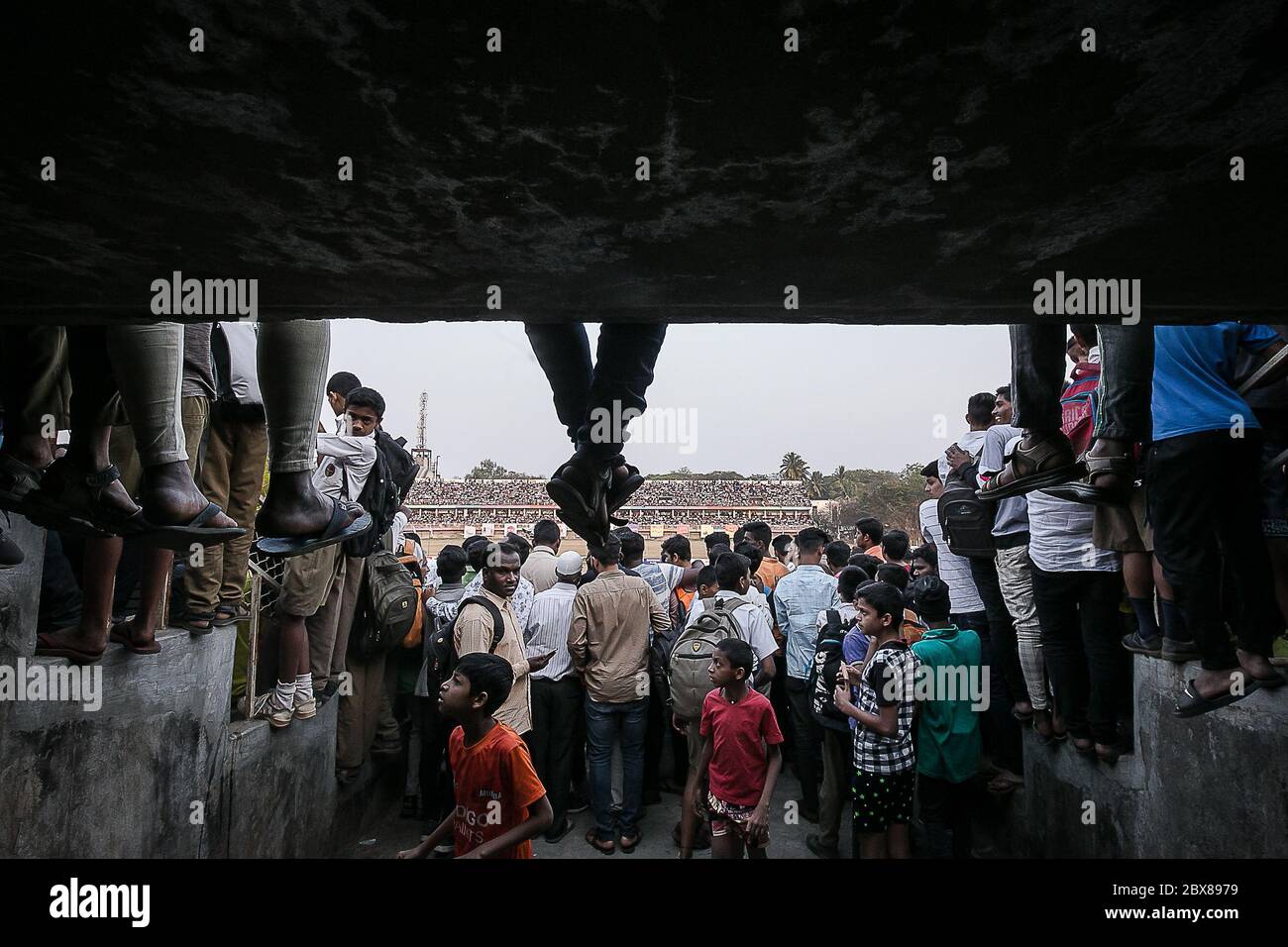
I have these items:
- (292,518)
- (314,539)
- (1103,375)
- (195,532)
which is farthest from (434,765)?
(1103,375)

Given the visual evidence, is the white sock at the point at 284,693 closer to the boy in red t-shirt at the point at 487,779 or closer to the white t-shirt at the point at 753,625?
the boy in red t-shirt at the point at 487,779

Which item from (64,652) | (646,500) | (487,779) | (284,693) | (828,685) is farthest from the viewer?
(646,500)

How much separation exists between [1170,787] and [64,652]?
5.24m

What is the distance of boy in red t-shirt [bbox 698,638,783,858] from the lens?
13.8ft

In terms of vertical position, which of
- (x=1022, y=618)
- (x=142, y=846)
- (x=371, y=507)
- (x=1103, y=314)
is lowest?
(x=142, y=846)

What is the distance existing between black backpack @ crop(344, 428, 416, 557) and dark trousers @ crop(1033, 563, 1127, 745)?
4278 millimetres

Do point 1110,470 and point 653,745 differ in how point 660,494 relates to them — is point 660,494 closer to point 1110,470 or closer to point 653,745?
point 653,745

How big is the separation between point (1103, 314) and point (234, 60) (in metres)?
1.94

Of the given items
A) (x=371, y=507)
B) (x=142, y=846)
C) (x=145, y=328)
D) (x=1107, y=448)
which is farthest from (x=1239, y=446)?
(x=142, y=846)

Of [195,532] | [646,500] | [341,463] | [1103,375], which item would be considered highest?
[1103,375]

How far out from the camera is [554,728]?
19.2ft
